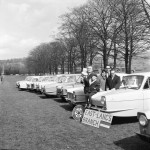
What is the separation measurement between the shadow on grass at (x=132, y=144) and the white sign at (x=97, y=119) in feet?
3.21

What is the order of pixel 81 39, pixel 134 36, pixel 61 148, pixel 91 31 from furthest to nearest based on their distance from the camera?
1. pixel 81 39
2. pixel 91 31
3. pixel 134 36
4. pixel 61 148

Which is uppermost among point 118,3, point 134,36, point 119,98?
point 118,3

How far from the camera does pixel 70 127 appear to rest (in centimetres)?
816

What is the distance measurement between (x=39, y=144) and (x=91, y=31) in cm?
2316

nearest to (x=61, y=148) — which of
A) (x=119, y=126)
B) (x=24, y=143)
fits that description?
(x=24, y=143)

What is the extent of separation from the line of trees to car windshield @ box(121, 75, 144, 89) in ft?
35.1

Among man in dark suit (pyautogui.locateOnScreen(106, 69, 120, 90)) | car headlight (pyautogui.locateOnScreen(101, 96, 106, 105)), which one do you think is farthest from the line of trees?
car headlight (pyautogui.locateOnScreen(101, 96, 106, 105))

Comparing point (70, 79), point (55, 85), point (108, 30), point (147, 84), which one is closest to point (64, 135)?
point (147, 84)

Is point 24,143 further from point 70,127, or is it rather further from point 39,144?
point 70,127

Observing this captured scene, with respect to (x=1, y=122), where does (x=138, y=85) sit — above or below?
above

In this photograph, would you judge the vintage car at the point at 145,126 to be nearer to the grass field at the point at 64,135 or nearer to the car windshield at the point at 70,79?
the grass field at the point at 64,135

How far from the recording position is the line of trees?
2138cm

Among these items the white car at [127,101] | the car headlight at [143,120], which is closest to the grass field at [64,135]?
the white car at [127,101]

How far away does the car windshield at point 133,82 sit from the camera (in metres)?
8.77
